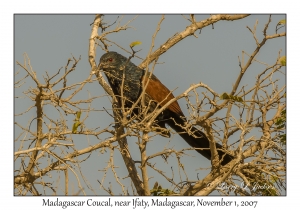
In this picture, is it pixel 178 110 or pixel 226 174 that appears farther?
pixel 178 110

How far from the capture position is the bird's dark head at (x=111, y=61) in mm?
6157

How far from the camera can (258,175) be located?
15.4 ft

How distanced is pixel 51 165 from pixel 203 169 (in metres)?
1.49

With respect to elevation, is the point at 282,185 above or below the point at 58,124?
below

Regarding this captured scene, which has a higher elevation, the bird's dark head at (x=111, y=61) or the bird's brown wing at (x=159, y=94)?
the bird's dark head at (x=111, y=61)

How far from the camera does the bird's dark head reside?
616 cm

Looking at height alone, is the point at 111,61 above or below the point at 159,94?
above

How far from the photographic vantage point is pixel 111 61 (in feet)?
20.5

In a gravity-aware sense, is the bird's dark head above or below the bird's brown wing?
above

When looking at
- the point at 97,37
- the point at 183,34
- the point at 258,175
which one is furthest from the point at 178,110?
the point at 258,175
